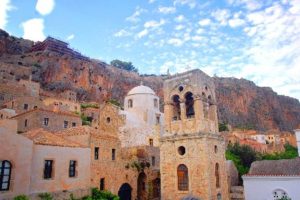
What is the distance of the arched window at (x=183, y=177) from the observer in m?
21.1

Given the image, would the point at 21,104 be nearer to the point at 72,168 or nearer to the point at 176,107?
the point at 72,168

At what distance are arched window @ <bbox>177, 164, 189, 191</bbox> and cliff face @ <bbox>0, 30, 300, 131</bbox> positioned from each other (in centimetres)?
5596

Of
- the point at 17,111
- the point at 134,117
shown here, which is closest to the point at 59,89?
the point at 17,111

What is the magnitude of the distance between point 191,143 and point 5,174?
12828mm

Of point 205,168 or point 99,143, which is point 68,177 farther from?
point 205,168

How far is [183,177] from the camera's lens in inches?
842

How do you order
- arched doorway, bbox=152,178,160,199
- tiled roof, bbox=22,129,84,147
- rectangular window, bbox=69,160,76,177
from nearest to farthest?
tiled roof, bbox=22,129,84,147 < rectangular window, bbox=69,160,76,177 < arched doorway, bbox=152,178,160,199

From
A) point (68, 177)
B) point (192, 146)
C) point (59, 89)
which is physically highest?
point (59, 89)

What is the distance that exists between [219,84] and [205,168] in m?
87.6

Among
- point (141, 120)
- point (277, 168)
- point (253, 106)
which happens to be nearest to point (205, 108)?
point (277, 168)

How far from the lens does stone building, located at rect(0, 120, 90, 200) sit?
50.8 ft

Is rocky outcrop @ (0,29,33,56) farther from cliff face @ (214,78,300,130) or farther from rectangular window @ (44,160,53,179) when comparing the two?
rectangular window @ (44,160,53,179)

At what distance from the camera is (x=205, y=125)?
71.8ft

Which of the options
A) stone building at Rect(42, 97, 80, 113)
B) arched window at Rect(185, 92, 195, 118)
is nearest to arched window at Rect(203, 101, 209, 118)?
arched window at Rect(185, 92, 195, 118)
